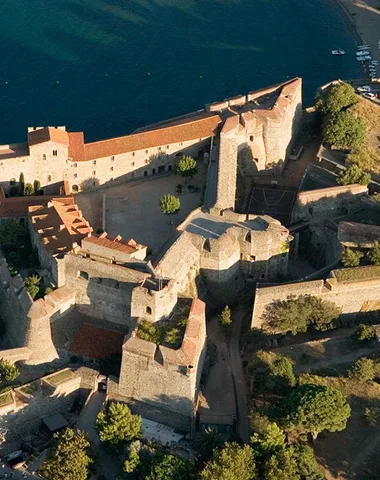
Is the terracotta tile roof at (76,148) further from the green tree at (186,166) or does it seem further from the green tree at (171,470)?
the green tree at (171,470)

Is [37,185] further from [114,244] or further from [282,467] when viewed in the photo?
[282,467]

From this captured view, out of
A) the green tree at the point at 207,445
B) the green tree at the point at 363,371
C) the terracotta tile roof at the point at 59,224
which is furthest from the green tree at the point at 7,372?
the green tree at the point at 363,371

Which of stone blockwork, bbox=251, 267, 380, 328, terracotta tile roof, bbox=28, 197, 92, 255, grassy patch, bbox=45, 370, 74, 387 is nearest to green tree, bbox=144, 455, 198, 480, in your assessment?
grassy patch, bbox=45, 370, 74, 387

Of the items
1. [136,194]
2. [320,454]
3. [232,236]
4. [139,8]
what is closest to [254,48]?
[139,8]

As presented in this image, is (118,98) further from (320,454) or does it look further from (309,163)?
(320,454)

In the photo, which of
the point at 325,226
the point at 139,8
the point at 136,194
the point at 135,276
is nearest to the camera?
the point at 135,276

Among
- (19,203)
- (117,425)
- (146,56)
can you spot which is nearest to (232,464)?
(117,425)
